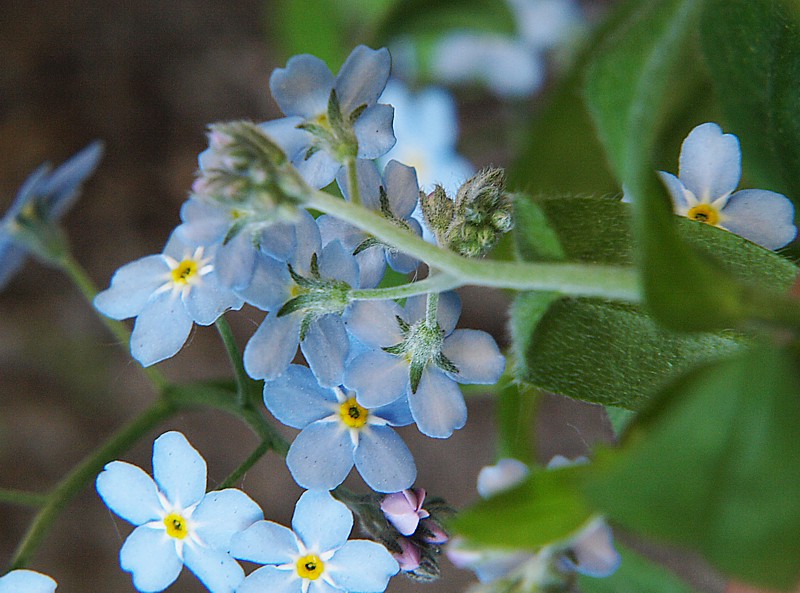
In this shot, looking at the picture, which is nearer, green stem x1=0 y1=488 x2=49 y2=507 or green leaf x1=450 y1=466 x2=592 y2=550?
green leaf x1=450 y1=466 x2=592 y2=550

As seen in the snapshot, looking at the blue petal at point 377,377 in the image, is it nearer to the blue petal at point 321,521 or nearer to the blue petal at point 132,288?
the blue petal at point 321,521

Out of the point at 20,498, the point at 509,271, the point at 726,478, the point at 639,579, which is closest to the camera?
the point at 726,478

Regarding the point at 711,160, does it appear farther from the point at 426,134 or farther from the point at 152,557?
the point at 426,134

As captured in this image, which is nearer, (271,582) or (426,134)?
(271,582)

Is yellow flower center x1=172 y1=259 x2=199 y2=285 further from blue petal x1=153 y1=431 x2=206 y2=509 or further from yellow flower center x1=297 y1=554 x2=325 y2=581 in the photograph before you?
yellow flower center x1=297 y1=554 x2=325 y2=581

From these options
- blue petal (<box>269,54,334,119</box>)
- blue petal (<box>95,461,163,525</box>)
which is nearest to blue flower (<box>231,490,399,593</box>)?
blue petal (<box>95,461,163,525</box>)

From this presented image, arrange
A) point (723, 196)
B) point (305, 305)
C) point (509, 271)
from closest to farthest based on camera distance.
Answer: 1. point (509, 271)
2. point (305, 305)
3. point (723, 196)

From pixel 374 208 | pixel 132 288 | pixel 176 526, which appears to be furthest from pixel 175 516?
pixel 374 208

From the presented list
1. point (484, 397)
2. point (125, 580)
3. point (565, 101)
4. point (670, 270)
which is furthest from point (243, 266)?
point (125, 580)
